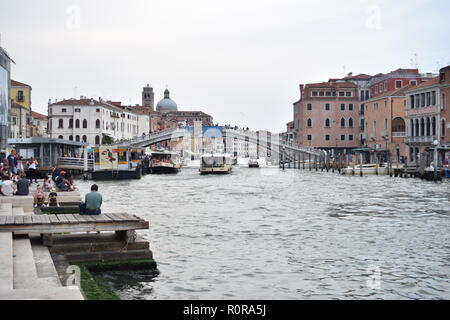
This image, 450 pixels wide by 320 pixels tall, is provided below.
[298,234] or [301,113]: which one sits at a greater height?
[301,113]

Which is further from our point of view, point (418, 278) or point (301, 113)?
point (301, 113)

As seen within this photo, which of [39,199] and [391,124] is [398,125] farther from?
[39,199]

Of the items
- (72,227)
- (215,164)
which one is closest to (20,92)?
(215,164)

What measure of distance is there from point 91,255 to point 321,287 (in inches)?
136

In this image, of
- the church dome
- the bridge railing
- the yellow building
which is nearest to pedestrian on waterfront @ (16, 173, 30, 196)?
the bridge railing

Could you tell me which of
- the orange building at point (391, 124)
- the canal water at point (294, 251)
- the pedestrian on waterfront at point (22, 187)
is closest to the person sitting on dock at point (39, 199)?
the pedestrian on waterfront at point (22, 187)

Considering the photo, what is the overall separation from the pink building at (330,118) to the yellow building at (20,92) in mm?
28301

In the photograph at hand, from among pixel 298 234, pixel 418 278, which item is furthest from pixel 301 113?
pixel 418 278

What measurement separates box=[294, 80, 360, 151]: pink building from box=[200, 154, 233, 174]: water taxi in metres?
14.2

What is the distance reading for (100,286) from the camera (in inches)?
338

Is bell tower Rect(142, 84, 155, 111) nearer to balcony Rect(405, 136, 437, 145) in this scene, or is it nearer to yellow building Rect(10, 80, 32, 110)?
yellow building Rect(10, 80, 32, 110)

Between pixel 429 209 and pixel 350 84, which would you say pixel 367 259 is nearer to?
pixel 429 209

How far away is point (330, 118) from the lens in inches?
2685

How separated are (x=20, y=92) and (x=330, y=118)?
104 feet
